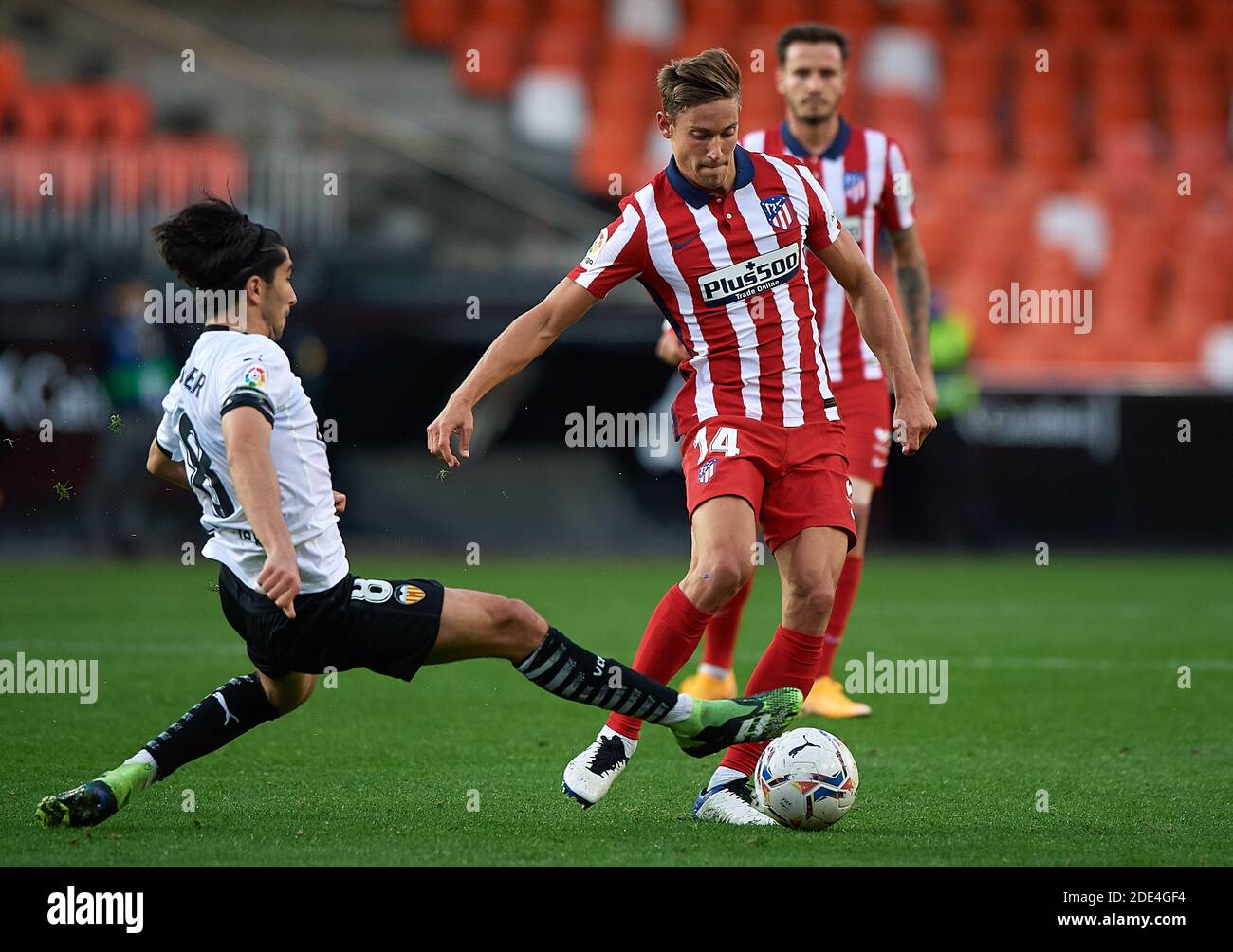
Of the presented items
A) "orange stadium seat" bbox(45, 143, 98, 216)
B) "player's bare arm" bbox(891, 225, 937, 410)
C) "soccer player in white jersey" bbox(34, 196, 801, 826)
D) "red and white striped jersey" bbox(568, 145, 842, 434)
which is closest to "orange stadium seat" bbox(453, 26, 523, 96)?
"orange stadium seat" bbox(45, 143, 98, 216)

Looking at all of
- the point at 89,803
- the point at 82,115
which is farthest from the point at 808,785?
the point at 82,115

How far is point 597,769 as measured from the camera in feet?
15.0

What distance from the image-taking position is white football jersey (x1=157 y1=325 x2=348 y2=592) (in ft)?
13.5

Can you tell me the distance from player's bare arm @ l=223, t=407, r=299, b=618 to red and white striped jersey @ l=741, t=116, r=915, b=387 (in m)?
2.68

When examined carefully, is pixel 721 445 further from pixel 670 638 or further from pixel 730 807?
pixel 730 807

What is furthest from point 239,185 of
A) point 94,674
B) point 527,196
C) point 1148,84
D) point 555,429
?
point 1148,84

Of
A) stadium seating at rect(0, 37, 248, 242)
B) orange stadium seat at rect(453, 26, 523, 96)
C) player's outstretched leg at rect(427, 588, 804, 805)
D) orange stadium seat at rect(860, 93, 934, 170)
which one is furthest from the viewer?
orange stadium seat at rect(860, 93, 934, 170)

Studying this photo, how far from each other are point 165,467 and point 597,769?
1.40 metres

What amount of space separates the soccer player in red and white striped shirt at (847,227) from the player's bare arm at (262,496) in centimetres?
254

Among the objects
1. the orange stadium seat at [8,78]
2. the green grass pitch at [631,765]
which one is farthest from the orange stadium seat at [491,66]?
the green grass pitch at [631,765]

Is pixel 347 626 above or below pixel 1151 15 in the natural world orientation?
below

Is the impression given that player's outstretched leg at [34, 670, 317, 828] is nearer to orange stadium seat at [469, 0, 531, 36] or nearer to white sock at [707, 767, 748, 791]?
white sock at [707, 767, 748, 791]

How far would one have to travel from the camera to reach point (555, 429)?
41.8 ft

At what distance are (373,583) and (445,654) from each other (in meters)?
0.25
